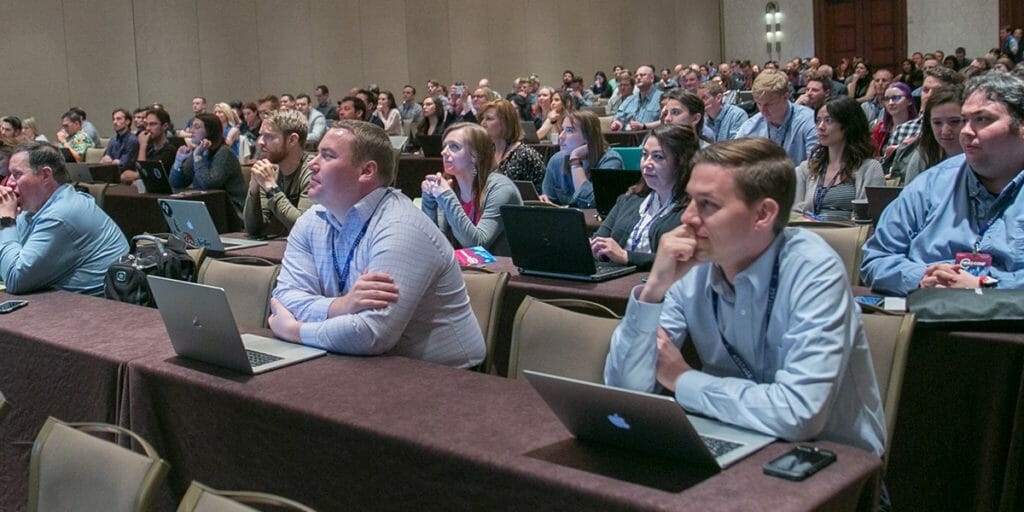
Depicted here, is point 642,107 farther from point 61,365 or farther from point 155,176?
point 61,365

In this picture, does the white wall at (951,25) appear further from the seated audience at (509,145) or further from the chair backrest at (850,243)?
the chair backrest at (850,243)

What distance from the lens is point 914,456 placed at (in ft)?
9.67

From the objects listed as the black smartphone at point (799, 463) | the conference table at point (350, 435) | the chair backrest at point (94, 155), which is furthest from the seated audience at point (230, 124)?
the black smartphone at point (799, 463)

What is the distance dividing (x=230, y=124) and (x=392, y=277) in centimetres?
1135

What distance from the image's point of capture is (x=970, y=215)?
10.8 ft

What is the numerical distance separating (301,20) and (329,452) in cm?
1636

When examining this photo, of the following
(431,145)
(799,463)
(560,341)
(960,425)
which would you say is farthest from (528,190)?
(431,145)

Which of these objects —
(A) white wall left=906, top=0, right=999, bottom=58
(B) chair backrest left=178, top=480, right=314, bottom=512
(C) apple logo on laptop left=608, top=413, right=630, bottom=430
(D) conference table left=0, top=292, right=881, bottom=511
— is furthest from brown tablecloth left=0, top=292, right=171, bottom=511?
(A) white wall left=906, top=0, right=999, bottom=58

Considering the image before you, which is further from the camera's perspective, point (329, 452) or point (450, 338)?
point (450, 338)

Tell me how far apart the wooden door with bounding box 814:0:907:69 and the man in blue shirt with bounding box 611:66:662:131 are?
1321 centimetres

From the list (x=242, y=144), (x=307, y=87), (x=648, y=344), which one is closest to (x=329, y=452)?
(x=648, y=344)

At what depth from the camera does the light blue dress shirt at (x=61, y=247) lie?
4.12 m

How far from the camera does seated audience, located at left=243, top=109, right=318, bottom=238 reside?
551 centimetres

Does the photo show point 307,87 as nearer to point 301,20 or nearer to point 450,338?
point 301,20
